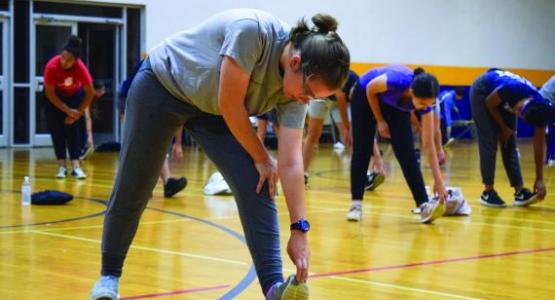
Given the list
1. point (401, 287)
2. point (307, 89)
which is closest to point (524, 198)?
point (401, 287)

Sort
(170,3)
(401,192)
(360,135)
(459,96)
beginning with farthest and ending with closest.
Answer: (459,96) → (170,3) → (401,192) → (360,135)

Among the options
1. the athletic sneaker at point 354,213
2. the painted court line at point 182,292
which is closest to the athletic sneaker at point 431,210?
the athletic sneaker at point 354,213

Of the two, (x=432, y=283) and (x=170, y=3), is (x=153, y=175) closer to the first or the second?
(x=432, y=283)

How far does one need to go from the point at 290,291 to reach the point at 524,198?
6190 mm

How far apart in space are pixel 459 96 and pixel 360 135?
1535 centimetres

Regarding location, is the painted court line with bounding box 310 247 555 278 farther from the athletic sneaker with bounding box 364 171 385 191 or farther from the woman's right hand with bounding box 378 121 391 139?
the athletic sneaker with bounding box 364 171 385 191

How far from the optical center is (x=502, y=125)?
9148 millimetres

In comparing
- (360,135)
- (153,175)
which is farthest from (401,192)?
(153,175)

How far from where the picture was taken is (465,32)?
24469 millimetres

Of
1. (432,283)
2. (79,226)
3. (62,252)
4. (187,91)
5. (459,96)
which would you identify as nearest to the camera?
(187,91)

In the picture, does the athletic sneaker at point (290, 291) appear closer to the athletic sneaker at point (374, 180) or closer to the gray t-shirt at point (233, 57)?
the gray t-shirt at point (233, 57)

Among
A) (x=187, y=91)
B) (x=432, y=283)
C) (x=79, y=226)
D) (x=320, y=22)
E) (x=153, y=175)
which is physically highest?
(x=320, y=22)

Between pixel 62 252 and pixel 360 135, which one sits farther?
pixel 360 135

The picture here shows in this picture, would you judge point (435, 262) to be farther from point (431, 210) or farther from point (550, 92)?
point (550, 92)
